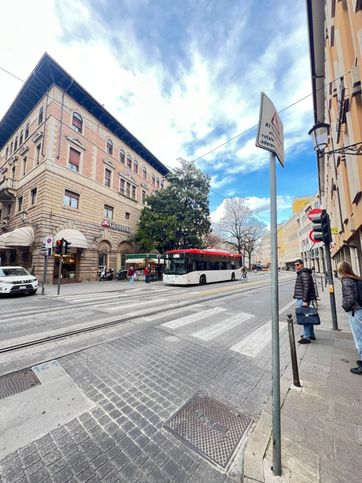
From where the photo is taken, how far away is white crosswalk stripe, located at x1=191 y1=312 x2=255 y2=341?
5.24m

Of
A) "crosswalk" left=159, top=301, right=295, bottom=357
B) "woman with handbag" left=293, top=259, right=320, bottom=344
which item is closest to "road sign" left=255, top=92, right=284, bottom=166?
"woman with handbag" left=293, top=259, right=320, bottom=344

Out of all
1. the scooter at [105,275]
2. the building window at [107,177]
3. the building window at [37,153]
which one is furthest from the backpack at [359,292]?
the building window at [107,177]

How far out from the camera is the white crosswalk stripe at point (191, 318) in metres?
6.00

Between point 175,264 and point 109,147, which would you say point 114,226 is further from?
point 175,264

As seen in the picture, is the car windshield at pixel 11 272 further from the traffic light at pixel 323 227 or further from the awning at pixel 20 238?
the traffic light at pixel 323 227

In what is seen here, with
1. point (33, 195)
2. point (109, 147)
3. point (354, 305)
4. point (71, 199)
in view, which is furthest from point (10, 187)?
point (354, 305)

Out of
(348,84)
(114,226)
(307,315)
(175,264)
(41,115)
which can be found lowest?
(307,315)

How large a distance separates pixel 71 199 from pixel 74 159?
3904mm

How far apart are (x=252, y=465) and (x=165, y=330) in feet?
12.8

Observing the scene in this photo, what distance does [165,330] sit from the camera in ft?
18.2

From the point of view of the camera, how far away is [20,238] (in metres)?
16.1

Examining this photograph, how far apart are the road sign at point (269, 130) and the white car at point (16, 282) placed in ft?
42.5

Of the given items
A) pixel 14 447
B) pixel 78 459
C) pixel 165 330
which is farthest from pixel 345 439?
pixel 165 330

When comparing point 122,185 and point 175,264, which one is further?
point 122,185
